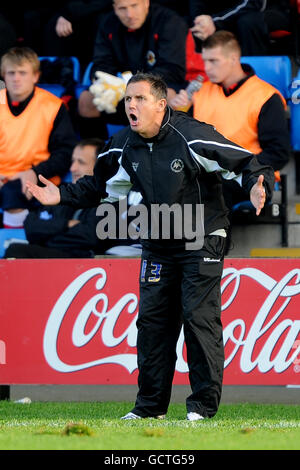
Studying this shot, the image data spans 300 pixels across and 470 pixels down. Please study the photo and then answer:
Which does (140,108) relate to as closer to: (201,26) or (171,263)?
(171,263)

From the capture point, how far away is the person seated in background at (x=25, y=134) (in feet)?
31.3

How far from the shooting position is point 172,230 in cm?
627

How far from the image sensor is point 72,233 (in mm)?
9109

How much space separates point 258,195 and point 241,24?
13.8 feet

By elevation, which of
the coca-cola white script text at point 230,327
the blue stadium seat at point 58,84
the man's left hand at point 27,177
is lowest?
the coca-cola white script text at point 230,327

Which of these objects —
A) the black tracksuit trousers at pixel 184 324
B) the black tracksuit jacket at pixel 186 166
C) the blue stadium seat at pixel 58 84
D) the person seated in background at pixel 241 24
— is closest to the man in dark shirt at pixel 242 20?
the person seated in background at pixel 241 24

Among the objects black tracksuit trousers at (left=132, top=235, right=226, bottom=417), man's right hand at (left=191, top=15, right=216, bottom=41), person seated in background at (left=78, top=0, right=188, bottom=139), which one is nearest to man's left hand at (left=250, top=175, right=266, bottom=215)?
black tracksuit trousers at (left=132, top=235, right=226, bottom=417)

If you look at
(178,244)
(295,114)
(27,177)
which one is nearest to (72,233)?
(27,177)

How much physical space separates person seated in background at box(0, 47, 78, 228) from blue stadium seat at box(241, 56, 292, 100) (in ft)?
5.80

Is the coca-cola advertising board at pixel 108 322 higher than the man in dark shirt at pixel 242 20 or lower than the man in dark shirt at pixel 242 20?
lower

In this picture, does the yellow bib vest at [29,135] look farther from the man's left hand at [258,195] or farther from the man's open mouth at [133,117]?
the man's left hand at [258,195]

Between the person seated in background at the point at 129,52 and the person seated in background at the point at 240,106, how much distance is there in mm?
473

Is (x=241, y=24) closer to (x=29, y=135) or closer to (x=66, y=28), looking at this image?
(x=66, y=28)

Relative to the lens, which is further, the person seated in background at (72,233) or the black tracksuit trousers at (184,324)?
the person seated in background at (72,233)
